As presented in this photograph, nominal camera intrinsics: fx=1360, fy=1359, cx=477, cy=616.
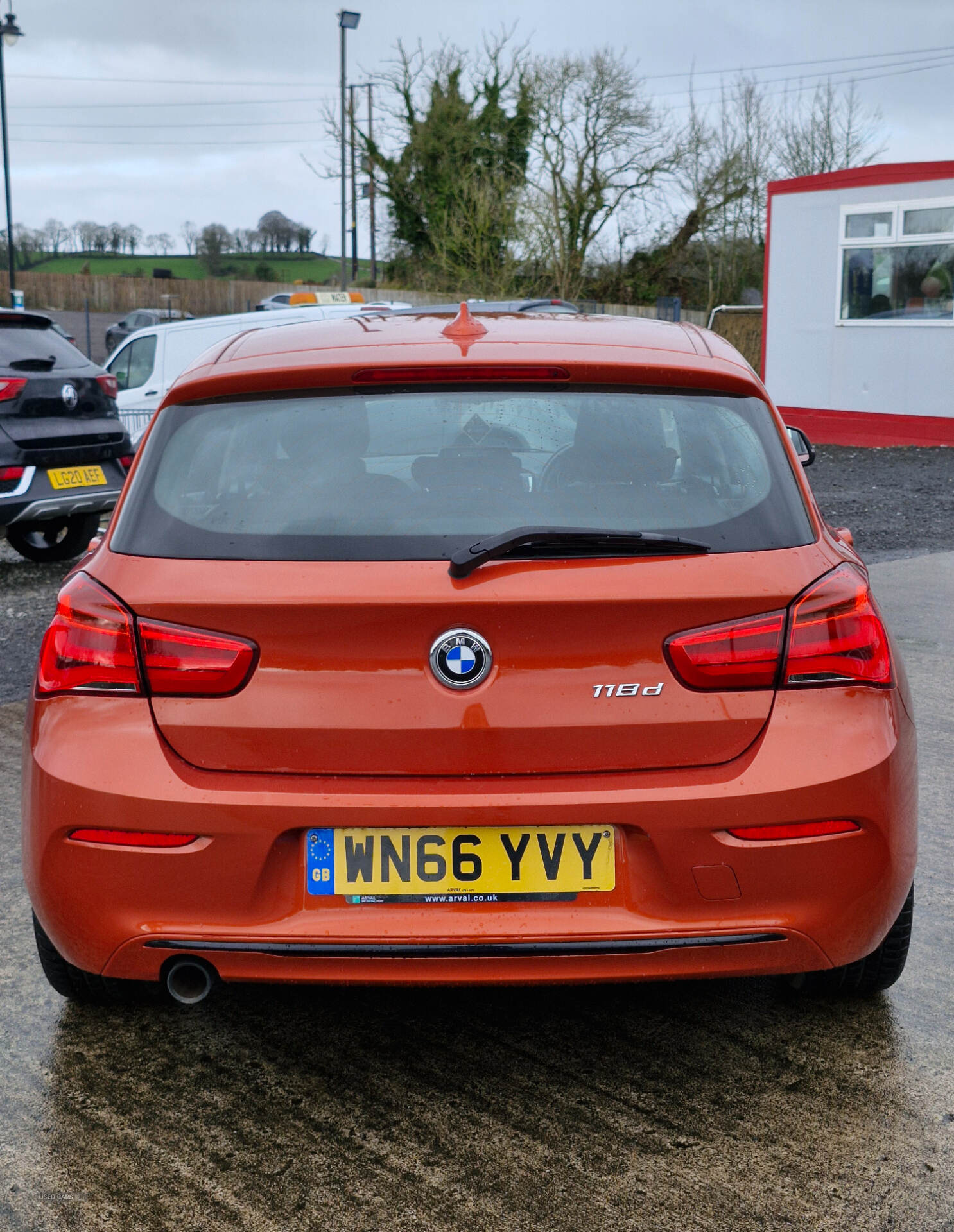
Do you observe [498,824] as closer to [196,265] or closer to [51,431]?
[51,431]

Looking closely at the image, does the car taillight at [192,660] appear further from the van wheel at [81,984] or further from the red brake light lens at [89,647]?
the van wheel at [81,984]

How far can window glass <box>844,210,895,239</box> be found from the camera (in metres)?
19.5

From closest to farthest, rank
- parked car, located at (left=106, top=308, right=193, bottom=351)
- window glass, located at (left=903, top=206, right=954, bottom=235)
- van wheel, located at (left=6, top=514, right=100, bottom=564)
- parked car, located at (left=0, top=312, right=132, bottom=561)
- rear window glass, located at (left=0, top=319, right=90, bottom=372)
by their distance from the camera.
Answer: parked car, located at (left=0, top=312, right=132, bottom=561)
rear window glass, located at (left=0, top=319, right=90, bottom=372)
van wheel, located at (left=6, top=514, right=100, bottom=564)
window glass, located at (left=903, top=206, right=954, bottom=235)
parked car, located at (left=106, top=308, right=193, bottom=351)

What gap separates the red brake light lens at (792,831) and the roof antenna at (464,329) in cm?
123

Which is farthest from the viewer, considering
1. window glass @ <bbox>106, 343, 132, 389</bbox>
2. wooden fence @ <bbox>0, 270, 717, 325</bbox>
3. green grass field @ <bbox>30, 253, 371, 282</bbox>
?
green grass field @ <bbox>30, 253, 371, 282</bbox>

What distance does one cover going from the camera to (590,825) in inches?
97.6

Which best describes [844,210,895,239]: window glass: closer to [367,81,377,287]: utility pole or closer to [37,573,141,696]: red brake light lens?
[37,573,141,696]: red brake light lens

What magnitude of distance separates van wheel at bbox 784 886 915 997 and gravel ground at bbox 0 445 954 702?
414 cm

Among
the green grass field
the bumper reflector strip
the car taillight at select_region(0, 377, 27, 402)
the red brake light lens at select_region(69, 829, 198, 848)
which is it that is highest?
the green grass field

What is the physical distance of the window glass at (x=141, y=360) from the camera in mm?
16234

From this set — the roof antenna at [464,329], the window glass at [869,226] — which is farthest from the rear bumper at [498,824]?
the window glass at [869,226]

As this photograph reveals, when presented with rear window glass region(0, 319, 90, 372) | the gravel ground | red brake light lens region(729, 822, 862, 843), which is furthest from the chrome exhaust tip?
rear window glass region(0, 319, 90, 372)

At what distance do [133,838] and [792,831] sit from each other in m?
1.23

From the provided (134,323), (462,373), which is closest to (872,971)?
(462,373)
